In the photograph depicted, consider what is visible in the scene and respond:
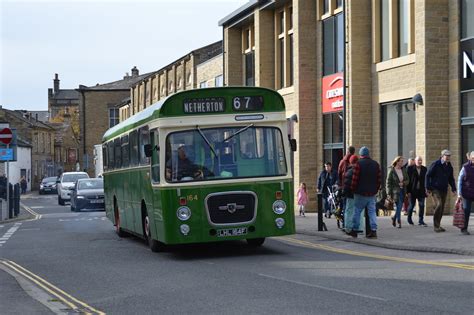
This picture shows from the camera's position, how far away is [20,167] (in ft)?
294

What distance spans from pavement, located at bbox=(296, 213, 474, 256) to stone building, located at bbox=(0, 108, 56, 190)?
75277 mm

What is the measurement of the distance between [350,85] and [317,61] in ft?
14.8

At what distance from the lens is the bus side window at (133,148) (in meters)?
18.2

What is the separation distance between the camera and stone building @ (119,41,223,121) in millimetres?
49925

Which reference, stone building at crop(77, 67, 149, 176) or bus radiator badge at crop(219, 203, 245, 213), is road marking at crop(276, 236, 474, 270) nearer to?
bus radiator badge at crop(219, 203, 245, 213)

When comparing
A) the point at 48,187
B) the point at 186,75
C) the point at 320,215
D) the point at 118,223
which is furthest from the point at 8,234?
the point at 48,187

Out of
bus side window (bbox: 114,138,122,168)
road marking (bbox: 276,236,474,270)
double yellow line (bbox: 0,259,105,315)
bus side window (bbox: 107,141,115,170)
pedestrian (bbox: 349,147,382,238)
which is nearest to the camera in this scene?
double yellow line (bbox: 0,259,105,315)

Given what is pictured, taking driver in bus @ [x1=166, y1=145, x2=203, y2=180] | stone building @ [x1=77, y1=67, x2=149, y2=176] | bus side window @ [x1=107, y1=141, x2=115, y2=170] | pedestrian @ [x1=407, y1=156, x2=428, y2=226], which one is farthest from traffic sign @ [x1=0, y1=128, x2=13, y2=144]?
stone building @ [x1=77, y1=67, x2=149, y2=176]

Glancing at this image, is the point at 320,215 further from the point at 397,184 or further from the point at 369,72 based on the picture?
the point at 369,72

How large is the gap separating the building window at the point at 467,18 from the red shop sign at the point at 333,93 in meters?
6.62

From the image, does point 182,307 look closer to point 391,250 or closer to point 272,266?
point 272,266

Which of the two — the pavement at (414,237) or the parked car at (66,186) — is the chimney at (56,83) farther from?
the pavement at (414,237)

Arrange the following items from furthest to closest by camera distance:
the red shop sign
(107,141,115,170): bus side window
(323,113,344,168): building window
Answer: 1. (323,113,344,168): building window
2. the red shop sign
3. (107,141,115,170): bus side window

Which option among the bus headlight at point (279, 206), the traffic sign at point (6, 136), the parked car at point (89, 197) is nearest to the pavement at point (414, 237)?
the bus headlight at point (279, 206)
